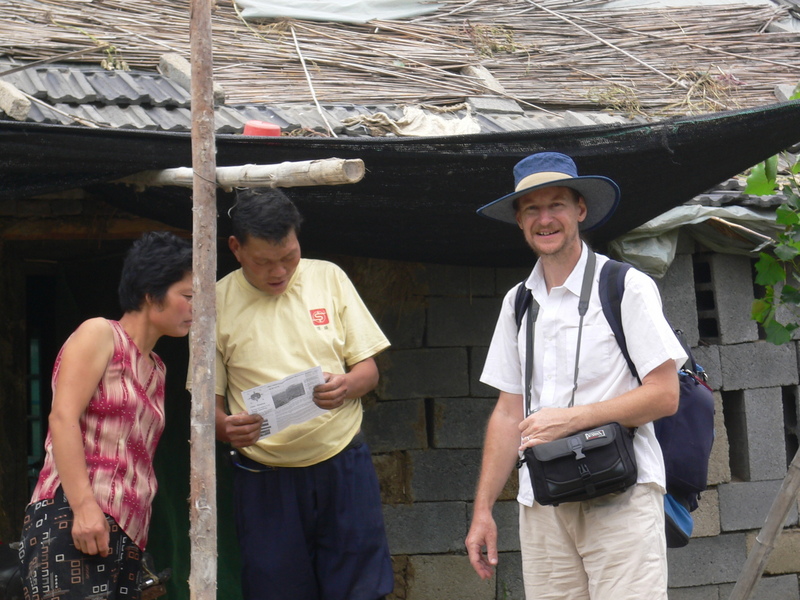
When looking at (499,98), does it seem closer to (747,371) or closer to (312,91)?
(312,91)

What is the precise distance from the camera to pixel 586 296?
9.89 ft

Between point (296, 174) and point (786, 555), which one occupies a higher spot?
point (296, 174)

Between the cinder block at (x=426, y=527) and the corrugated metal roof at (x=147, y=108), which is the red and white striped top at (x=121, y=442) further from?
the cinder block at (x=426, y=527)

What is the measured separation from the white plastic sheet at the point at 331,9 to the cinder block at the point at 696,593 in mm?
4035

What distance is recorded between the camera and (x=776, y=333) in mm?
5082

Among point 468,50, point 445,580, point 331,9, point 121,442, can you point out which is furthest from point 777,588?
point 331,9

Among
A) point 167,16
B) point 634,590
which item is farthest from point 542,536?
point 167,16

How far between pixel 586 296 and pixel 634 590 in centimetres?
88

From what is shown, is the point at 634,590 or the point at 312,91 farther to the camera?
the point at 312,91

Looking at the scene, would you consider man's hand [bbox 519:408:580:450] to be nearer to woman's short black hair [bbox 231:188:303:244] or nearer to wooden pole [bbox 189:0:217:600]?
wooden pole [bbox 189:0:217:600]

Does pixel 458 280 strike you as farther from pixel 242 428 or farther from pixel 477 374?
pixel 242 428

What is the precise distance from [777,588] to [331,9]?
4.53 metres

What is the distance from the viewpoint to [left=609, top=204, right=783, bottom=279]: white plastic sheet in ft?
16.4

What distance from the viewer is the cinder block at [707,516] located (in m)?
5.34
